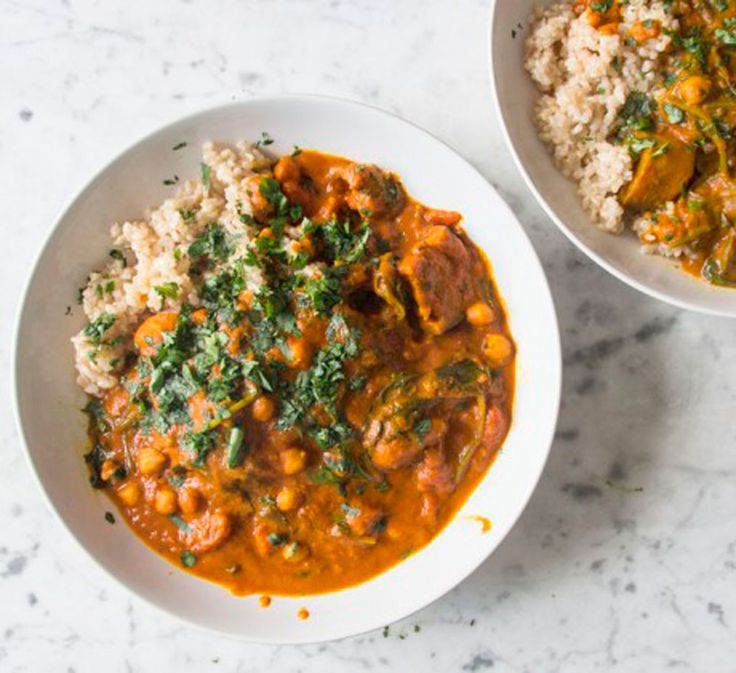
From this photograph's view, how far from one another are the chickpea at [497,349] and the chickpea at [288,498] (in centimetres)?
123

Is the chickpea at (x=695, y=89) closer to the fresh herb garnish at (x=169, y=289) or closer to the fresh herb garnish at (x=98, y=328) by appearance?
the fresh herb garnish at (x=169, y=289)

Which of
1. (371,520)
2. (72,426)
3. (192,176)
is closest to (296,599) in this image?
(371,520)

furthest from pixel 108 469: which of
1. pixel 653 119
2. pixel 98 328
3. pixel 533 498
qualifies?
pixel 653 119

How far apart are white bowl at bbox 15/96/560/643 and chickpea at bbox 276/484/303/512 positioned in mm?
536

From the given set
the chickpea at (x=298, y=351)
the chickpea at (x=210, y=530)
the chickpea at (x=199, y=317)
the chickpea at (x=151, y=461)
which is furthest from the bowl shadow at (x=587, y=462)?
the chickpea at (x=199, y=317)

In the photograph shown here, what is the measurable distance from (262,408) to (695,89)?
2745 mm

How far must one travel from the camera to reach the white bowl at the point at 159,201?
188 inches

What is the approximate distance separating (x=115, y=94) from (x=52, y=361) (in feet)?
5.44

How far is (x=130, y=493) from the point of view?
16.1 feet

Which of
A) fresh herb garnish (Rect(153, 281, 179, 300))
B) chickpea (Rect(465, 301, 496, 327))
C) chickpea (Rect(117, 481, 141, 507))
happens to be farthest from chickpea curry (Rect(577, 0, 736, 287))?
chickpea (Rect(117, 481, 141, 507))

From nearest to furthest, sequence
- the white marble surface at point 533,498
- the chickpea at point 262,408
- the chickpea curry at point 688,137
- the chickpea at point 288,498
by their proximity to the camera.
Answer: the chickpea at point 262,408
the chickpea at point 288,498
the chickpea curry at point 688,137
the white marble surface at point 533,498

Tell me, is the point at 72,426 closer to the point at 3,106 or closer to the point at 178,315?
the point at 178,315

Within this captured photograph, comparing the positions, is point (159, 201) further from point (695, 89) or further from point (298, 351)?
point (695, 89)

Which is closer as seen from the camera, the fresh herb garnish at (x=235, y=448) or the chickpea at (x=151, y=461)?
the fresh herb garnish at (x=235, y=448)
